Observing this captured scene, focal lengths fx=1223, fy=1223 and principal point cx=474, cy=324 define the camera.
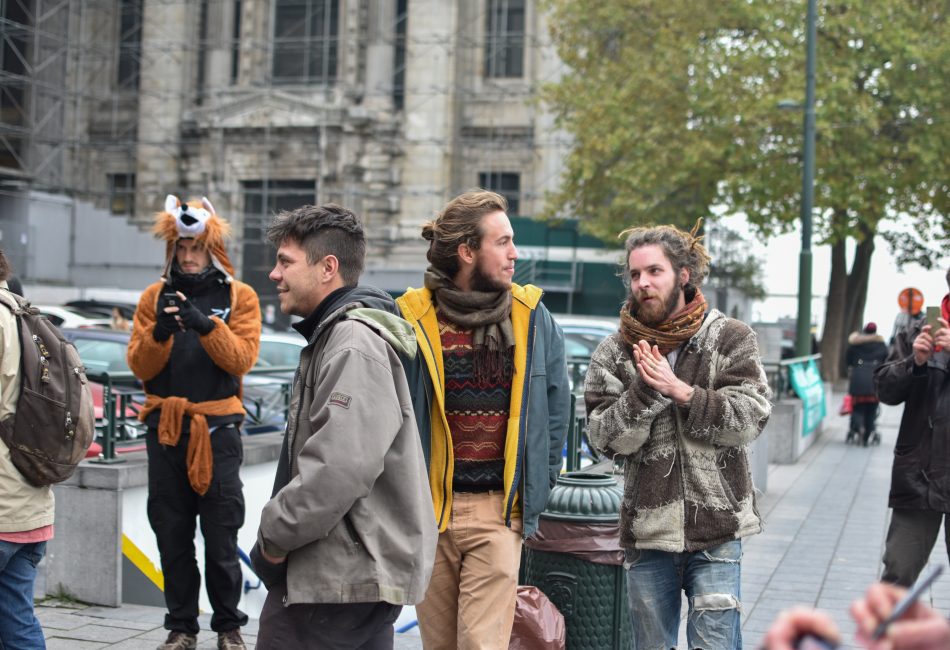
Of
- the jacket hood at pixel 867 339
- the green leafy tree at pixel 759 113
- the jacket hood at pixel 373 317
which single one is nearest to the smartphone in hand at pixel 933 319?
the jacket hood at pixel 373 317

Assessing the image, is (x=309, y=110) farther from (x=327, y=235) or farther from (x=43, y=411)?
(x=327, y=235)

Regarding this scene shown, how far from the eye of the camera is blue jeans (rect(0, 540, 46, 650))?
14.1ft

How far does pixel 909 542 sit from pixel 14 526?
373cm

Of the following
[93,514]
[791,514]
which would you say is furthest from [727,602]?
[791,514]

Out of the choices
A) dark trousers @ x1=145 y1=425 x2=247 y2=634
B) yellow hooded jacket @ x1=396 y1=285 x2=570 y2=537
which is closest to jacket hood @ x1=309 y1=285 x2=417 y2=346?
yellow hooded jacket @ x1=396 y1=285 x2=570 y2=537

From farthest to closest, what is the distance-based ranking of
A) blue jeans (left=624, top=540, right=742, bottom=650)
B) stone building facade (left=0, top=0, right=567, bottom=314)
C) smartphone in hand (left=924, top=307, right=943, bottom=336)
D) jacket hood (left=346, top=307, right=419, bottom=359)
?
stone building facade (left=0, top=0, right=567, bottom=314) < smartphone in hand (left=924, top=307, right=943, bottom=336) < blue jeans (left=624, top=540, right=742, bottom=650) < jacket hood (left=346, top=307, right=419, bottom=359)

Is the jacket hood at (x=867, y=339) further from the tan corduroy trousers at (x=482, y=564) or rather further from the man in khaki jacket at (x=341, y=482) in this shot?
the man in khaki jacket at (x=341, y=482)

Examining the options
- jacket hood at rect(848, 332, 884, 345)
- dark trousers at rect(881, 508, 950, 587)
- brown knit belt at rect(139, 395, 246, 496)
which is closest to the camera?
dark trousers at rect(881, 508, 950, 587)

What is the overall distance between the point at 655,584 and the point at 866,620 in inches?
111

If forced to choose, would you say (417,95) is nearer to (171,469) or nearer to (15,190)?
(15,190)

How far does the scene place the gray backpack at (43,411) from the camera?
4324 millimetres

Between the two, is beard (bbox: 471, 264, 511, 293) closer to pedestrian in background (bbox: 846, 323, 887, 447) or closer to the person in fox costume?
the person in fox costume

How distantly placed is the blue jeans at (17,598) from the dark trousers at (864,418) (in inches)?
583

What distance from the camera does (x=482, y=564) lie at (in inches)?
159
